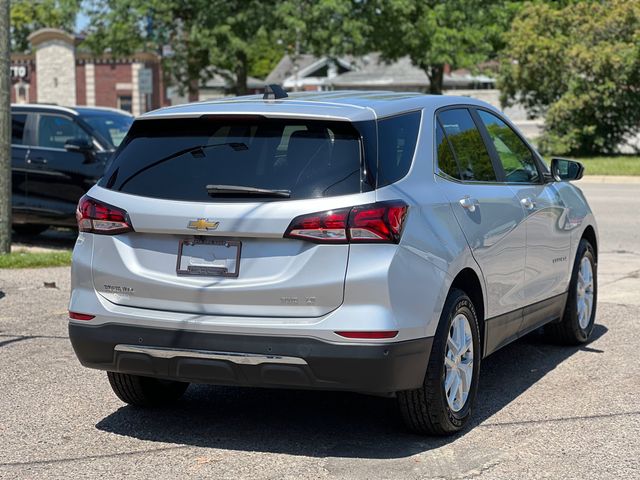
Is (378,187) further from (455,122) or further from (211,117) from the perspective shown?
(455,122)

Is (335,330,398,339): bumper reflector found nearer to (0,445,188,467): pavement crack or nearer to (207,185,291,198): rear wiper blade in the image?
(207,185,291,198): rear wiper blade

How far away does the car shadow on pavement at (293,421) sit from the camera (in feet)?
18.4

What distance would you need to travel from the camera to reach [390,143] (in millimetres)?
5516

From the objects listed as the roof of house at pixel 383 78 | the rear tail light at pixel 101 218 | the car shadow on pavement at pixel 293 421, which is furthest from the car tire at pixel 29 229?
the roof of house at pixel 383 78

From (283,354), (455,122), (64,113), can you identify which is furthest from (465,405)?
(64,113)

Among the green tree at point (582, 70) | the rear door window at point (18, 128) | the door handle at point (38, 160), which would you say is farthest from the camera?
the green tree at point (582, 70)

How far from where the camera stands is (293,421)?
6.06 meters

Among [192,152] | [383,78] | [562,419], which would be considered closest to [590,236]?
[562,419]

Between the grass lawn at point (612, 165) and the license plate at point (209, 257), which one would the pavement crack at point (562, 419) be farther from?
the grass lawn at point (612, 165)

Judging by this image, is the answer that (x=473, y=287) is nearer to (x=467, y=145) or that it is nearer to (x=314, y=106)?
(x=467, y=145)

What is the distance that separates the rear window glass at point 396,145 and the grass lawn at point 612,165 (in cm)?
1939

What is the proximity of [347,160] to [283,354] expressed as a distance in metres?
0.94

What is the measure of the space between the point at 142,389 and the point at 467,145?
2275mm

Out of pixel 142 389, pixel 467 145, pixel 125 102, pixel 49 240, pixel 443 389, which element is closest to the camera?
pixel 443 389
